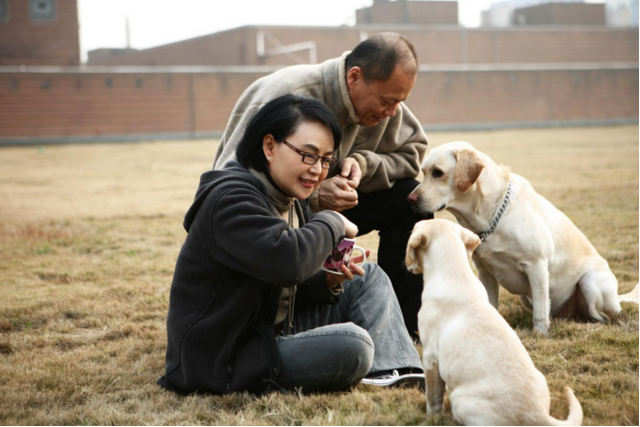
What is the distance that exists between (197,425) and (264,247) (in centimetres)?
77

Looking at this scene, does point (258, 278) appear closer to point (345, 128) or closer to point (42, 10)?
point (345, 128)

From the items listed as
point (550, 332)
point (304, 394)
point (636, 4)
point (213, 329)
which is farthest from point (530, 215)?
point (636, 4)

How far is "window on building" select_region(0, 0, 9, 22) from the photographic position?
37625mm

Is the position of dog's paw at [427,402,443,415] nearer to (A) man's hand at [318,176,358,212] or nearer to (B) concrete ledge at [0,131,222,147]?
(A) man's hand at [318,176,358,212]

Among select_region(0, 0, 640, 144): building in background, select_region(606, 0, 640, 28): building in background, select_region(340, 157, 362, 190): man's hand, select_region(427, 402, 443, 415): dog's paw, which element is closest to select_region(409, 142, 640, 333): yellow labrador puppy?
select_region(340, 157, 362, 190): man's hand

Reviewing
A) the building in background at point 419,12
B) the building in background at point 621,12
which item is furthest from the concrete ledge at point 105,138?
the building in background at point 621,12

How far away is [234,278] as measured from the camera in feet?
8.87

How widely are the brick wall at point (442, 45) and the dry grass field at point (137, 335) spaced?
36386 millimetres

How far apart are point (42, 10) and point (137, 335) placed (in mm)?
39327

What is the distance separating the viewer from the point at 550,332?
388 cm

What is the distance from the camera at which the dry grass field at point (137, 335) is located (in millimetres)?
2705

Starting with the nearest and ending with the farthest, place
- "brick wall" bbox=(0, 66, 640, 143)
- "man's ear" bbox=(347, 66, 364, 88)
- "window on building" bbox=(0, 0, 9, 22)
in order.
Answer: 1. "man's ear" bbox=(347, 66, 364, 88)
2. "brick wall" bbox=(0, 66, 640, 143)
3. "window on building" bbox=(0, 0, 9, 22)

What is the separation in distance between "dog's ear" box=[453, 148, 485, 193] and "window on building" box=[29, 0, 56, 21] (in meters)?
39.8

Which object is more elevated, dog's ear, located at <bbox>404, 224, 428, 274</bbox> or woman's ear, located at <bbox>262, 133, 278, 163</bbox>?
woman's ear, located at <bbox>262, 133, 278, 163</bbox>
